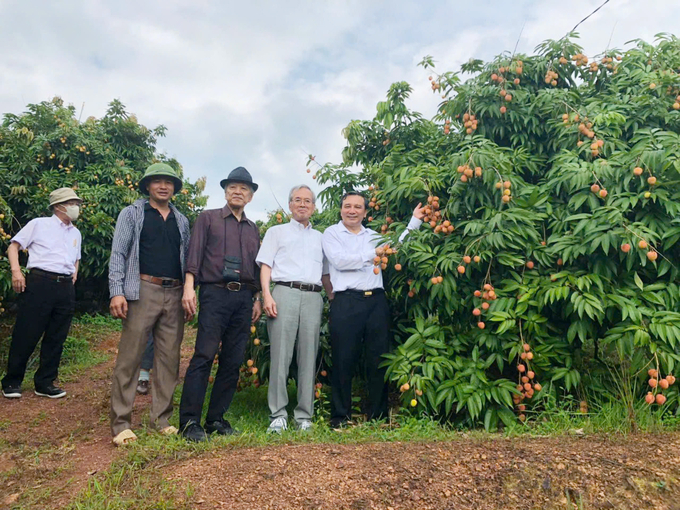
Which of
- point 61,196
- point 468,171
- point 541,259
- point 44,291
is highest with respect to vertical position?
point 468,171

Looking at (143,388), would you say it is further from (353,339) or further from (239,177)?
(239,177)

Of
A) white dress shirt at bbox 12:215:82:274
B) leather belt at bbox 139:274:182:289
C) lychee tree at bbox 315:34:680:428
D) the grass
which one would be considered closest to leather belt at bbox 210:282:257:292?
leather belt at bbox 139:274:182:289

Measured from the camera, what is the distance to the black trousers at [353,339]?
3.68 metres

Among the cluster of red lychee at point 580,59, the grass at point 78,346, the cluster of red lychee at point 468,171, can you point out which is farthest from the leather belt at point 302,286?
the grass at point 78,346

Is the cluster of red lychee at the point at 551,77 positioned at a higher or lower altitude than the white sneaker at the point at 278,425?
higher

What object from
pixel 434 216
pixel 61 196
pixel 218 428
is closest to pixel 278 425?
pixel 218 428

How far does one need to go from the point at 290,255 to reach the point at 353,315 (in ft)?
2.05

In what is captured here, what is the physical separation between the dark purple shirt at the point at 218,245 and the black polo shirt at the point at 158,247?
143mm

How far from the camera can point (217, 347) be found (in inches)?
133

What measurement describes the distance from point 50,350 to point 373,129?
3.74m

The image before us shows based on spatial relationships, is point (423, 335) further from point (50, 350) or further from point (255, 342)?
point (50, 350)

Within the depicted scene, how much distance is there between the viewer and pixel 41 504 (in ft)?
8.30

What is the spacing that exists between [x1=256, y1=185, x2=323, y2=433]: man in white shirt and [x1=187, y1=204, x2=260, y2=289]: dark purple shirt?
0.34ft

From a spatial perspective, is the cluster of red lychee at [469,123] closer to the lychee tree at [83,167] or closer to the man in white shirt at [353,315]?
the man in white shirt at [353,315]
